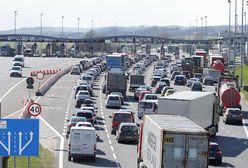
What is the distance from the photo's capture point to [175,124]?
93.8ft

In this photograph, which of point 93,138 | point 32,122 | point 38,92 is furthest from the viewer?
→ point 38,92

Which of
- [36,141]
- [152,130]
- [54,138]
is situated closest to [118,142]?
[54,138]

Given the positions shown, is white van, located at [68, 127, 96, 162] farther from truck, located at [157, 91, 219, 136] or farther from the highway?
truck, located at [157, 91, 219, 136]

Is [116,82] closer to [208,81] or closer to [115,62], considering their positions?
[115,62]

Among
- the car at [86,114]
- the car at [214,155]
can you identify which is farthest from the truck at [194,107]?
the car at [86,114]

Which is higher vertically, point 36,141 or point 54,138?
point 36,141

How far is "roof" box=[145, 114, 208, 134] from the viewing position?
89.1ft

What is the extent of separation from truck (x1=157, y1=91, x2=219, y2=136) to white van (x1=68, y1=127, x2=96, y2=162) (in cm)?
536

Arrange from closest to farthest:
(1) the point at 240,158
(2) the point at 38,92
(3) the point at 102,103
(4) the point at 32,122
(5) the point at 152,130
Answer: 1. (4) the point at 32,122
2. (5) the point at 152,130
3. (1) the point at 240,158
4. (3) the point at 102,103
5. (2) the point at 38,92

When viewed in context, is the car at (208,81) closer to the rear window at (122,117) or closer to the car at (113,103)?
the car at (113,103)

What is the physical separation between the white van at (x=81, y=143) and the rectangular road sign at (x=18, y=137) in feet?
54.6

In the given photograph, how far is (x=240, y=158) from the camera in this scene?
133 feet

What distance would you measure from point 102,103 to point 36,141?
164 ft

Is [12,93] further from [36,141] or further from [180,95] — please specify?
[36,141]
